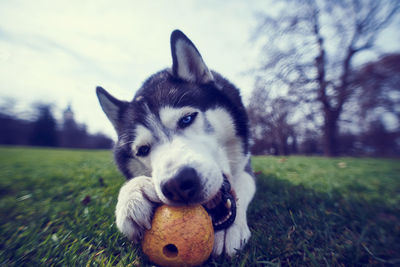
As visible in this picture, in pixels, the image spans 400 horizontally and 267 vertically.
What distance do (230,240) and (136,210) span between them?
72 cm

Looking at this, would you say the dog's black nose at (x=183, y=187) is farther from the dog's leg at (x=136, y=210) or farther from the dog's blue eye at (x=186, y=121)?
the dog's blue eye at (x=186, y=121)

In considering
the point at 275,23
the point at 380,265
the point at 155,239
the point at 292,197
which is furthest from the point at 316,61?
the point at 155,239

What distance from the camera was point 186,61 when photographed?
7.78 feet

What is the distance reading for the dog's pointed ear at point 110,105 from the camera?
254cm

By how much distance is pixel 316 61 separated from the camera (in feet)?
39.8

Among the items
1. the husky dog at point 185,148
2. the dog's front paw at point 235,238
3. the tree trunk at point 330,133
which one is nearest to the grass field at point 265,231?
the dog's front paw at point 235,238

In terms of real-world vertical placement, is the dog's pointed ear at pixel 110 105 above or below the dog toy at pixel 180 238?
above

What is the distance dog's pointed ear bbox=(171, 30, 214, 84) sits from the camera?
220 centimetres

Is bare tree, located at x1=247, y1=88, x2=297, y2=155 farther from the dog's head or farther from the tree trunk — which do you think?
the dog's head

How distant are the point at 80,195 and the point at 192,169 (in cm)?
235

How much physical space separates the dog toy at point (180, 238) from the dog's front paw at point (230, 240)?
12 cm

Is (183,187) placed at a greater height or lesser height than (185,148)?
lesser

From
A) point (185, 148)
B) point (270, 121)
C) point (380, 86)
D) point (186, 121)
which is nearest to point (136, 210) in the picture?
point (185, 148)

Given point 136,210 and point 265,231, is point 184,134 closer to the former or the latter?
point 136,210
